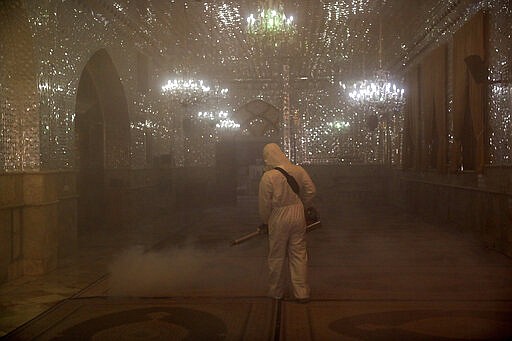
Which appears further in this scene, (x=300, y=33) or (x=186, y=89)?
(x=186, y=89)

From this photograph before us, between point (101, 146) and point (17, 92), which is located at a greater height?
point (17, 92)

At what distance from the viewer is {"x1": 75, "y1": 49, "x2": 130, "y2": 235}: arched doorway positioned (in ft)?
29.5

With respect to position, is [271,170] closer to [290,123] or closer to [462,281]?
[462,281]

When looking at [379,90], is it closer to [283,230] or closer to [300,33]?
[300,33]

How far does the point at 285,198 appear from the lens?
4.46 meters

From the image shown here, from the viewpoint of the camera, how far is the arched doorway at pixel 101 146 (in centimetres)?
900

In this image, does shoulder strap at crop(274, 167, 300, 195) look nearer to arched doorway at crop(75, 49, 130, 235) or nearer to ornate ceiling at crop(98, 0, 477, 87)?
ornate ceiling at crop(98, 0, 477, 87)

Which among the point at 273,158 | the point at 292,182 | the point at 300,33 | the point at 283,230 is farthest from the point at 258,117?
the point at 283,230

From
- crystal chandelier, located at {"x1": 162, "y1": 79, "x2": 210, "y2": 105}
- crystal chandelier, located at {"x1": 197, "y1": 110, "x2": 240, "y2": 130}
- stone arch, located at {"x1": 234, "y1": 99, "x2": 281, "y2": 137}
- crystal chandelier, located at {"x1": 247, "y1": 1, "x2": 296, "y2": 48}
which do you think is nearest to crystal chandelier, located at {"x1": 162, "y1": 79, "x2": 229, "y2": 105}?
crystal chandelier, located at {"x1": 162, "y1": 79, "x2": 210, "y2": 105}

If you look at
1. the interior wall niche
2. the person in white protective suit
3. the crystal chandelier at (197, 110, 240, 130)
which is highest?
the crystal chandelier at (197, 110, 240, 130)

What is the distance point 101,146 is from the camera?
9.45 meters

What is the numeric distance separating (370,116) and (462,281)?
1021 centimetres

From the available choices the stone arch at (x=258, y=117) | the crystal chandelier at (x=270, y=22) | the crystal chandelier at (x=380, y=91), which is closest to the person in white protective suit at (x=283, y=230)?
the crystal chandelier at (x=270, y=22)

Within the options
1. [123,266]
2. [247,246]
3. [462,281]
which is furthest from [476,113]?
[123,266]
